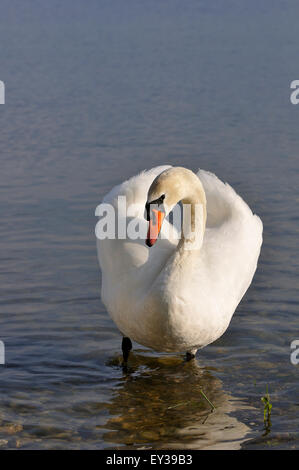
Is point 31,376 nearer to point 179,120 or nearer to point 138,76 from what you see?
point 179,120

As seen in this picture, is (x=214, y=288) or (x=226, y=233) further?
(x=226, y=233)

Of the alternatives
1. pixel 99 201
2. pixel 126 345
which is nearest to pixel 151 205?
pixel 126 345

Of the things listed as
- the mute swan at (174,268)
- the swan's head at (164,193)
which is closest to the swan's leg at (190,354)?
the mute swan at (174,268)

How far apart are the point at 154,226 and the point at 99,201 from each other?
192 inches

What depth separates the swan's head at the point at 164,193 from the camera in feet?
14.7

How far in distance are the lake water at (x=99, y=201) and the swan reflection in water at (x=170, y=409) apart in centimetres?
1

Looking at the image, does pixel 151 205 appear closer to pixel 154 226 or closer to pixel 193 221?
pixel 154 226

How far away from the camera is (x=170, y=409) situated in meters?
5.20

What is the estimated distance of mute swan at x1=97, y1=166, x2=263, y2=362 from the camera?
16.0ft

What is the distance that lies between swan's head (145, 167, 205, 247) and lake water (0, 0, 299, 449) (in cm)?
126

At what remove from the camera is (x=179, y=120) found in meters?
12.9
